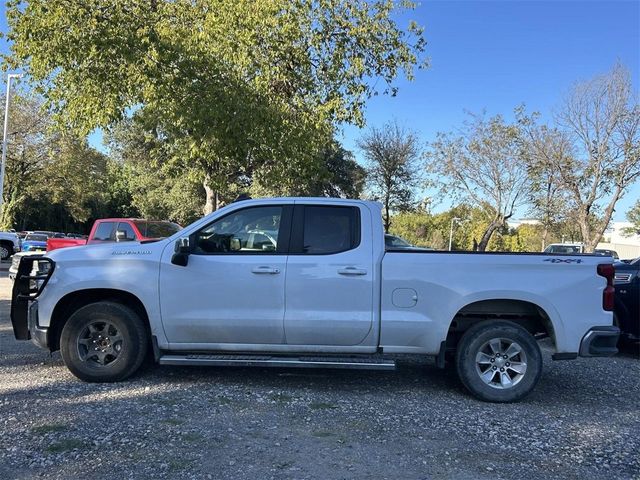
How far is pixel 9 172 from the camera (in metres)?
35.2

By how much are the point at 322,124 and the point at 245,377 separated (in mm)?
7331

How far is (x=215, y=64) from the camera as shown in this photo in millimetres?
10914

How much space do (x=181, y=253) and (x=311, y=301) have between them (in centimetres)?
137

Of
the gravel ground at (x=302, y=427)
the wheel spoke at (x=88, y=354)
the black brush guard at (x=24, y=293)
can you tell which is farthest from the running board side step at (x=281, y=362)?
the black brush guard at (x=24, y=293)

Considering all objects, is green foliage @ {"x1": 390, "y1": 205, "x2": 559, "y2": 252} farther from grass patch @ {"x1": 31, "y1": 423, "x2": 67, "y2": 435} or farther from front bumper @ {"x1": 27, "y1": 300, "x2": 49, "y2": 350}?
grass patch @ {"x1": 31, "y1": 423, "x2": 67, "y2": 435}

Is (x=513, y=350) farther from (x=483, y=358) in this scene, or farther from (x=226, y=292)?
(x=226, y=292)

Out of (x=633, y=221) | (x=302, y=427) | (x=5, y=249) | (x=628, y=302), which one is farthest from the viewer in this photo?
(x=633, y=221)

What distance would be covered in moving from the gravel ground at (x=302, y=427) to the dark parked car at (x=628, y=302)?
1.48 m

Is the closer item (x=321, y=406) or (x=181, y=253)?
(x=321, y=406)

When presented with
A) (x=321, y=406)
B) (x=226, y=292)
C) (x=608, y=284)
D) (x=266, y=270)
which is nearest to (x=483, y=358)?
(x=608, y=284)

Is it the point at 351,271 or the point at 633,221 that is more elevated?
the point at 633,221

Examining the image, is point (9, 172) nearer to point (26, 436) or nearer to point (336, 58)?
point (336, 58)

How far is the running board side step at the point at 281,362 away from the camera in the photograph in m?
5.39

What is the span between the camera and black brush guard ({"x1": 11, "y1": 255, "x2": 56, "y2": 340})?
577 centimetres
